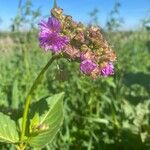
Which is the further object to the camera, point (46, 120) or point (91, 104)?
point (91, 104)

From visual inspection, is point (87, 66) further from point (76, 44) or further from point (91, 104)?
point (91, 104)

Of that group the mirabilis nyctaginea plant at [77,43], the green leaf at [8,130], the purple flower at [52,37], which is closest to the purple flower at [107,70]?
the mirabilis nyctaginea plant at [77,43]

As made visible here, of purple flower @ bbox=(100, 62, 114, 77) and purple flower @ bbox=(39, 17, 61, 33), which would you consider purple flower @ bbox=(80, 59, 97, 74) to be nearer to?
purple flower @ bbox=(100, 62, 114, 77)

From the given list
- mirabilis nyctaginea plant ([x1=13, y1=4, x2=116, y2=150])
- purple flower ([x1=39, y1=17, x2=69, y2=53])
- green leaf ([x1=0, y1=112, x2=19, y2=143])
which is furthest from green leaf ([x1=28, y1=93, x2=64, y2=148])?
purple flower ([x1=39, y1=17, x2=69, y2=53])

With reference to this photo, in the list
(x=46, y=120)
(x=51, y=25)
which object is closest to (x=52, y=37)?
(x=51, y=25)

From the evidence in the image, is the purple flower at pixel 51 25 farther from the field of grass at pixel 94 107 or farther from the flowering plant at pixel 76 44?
the field of grass at pixel 94 107

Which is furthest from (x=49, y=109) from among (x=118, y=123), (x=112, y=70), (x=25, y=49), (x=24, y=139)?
(x=25, y=49)
